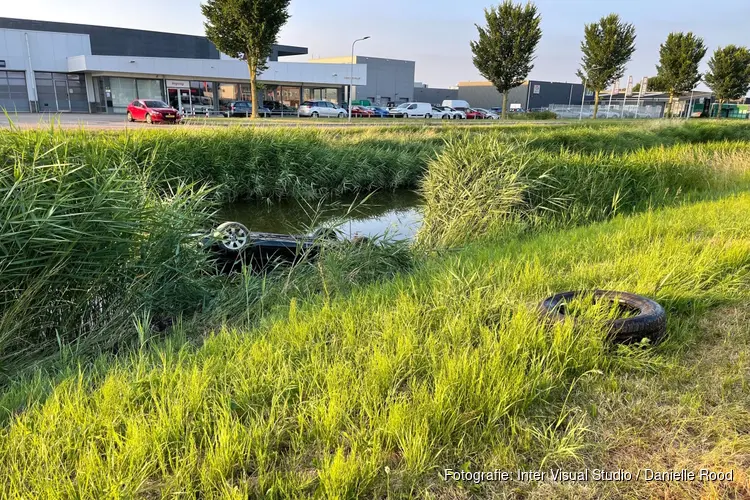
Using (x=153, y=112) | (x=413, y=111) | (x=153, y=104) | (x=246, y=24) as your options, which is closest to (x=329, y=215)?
(x=246, y=24)

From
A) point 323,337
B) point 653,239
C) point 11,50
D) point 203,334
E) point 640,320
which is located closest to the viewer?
point 640,320

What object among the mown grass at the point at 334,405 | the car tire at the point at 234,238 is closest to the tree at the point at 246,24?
the car tire at the point at 234,238

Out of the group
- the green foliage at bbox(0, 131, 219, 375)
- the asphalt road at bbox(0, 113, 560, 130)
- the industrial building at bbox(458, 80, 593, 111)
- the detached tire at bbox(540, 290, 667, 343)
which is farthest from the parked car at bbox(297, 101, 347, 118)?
the industrial building at bbox(458, 80, 593, 111)

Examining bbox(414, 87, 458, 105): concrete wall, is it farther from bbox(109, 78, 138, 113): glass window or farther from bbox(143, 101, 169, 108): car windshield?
bbox(143, 101, 169, 108): car windshield

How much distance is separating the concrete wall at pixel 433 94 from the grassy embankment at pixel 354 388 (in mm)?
82291

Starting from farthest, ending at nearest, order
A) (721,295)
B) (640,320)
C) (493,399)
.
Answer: (721,295) < (640,320) < (493,399)

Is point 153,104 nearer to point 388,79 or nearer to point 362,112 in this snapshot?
point 362,112

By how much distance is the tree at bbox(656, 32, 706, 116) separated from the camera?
43.6 meters

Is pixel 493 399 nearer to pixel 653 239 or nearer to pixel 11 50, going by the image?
pixel 653 239

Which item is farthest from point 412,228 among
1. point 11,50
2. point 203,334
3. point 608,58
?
point 11,50

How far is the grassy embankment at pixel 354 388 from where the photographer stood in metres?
2.08

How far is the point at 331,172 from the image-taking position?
15.4 m

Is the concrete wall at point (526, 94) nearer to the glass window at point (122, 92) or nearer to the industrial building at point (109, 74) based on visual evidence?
the industrial building at point (109, 74)

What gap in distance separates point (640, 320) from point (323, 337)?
2000 millimetres
